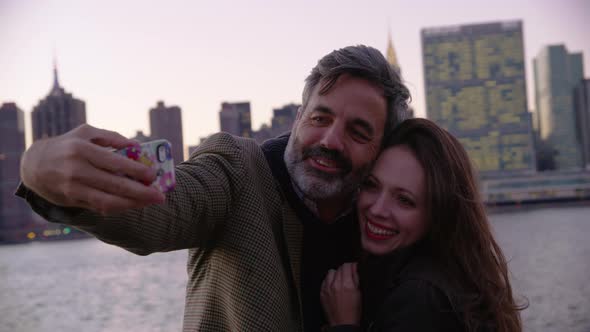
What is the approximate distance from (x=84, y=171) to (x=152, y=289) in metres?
37.3

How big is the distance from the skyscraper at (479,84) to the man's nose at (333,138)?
109m

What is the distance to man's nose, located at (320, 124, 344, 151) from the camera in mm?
2654

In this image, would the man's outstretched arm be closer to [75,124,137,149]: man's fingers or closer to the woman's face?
[75,124,137,149]: man's fingers

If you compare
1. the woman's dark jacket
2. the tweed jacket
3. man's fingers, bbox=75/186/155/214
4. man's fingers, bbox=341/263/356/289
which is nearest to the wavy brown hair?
the woman's dark jacket

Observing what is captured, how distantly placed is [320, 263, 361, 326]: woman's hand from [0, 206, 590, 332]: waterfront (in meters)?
16.0

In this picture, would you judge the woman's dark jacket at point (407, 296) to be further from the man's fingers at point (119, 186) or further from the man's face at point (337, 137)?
the man's fingers at point (119, 186)

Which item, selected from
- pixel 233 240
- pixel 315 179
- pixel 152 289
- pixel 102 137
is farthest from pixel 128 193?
pixel 152 289

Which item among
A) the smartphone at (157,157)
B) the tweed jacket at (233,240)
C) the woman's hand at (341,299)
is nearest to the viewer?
the smartphone at (157,157)

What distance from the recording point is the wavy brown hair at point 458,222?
2.51 metres

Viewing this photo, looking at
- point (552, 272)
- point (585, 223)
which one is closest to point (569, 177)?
point (585, 223)

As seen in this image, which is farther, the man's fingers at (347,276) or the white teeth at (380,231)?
the white teeth at (380,231)

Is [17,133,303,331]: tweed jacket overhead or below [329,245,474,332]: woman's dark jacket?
overhead

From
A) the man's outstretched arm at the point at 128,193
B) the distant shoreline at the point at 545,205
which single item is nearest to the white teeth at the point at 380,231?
the man's outstretched arm at the point at 128,193

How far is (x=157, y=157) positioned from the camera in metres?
1.36
